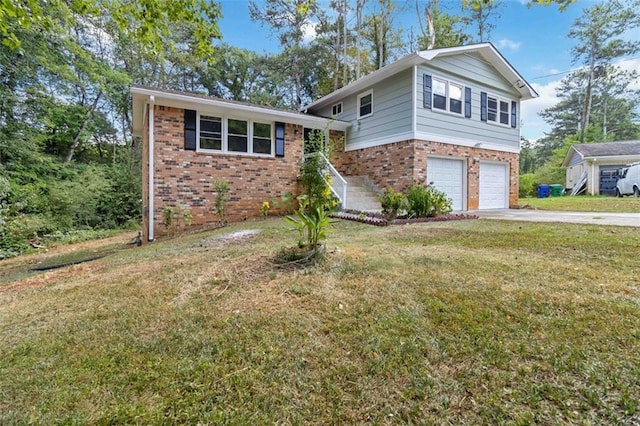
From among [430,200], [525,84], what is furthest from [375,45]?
[430,200]

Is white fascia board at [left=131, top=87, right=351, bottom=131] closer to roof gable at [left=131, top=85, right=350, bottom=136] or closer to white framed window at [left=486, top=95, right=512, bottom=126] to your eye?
roof gable at [left=131, top=85, right=350, bottom=136]

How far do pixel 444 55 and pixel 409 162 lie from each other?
13.6 feet

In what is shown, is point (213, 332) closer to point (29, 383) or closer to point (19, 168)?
point (29, 383)

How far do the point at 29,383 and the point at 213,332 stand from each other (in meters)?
1.13

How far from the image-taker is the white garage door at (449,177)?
11.2 meters

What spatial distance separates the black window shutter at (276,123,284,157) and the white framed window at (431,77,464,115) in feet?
17.8

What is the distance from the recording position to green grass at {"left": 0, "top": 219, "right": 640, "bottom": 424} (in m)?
1.75

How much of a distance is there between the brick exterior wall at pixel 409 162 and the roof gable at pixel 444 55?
2504mm

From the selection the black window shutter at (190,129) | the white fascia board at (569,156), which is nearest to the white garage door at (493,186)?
the black window shutter at (190,129)

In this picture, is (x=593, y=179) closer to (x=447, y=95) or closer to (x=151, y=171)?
(x=447, y=95)

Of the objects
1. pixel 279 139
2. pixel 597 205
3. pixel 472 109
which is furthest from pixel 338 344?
pixel 597 205

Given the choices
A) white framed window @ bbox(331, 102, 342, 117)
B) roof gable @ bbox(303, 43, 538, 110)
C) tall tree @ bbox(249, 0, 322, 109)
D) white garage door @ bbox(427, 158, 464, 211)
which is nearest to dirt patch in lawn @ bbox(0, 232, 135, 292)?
white framed window @ bbox(331, 102, 342, 117)

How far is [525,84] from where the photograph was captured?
13.2 metres

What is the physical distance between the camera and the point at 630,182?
671 inches
